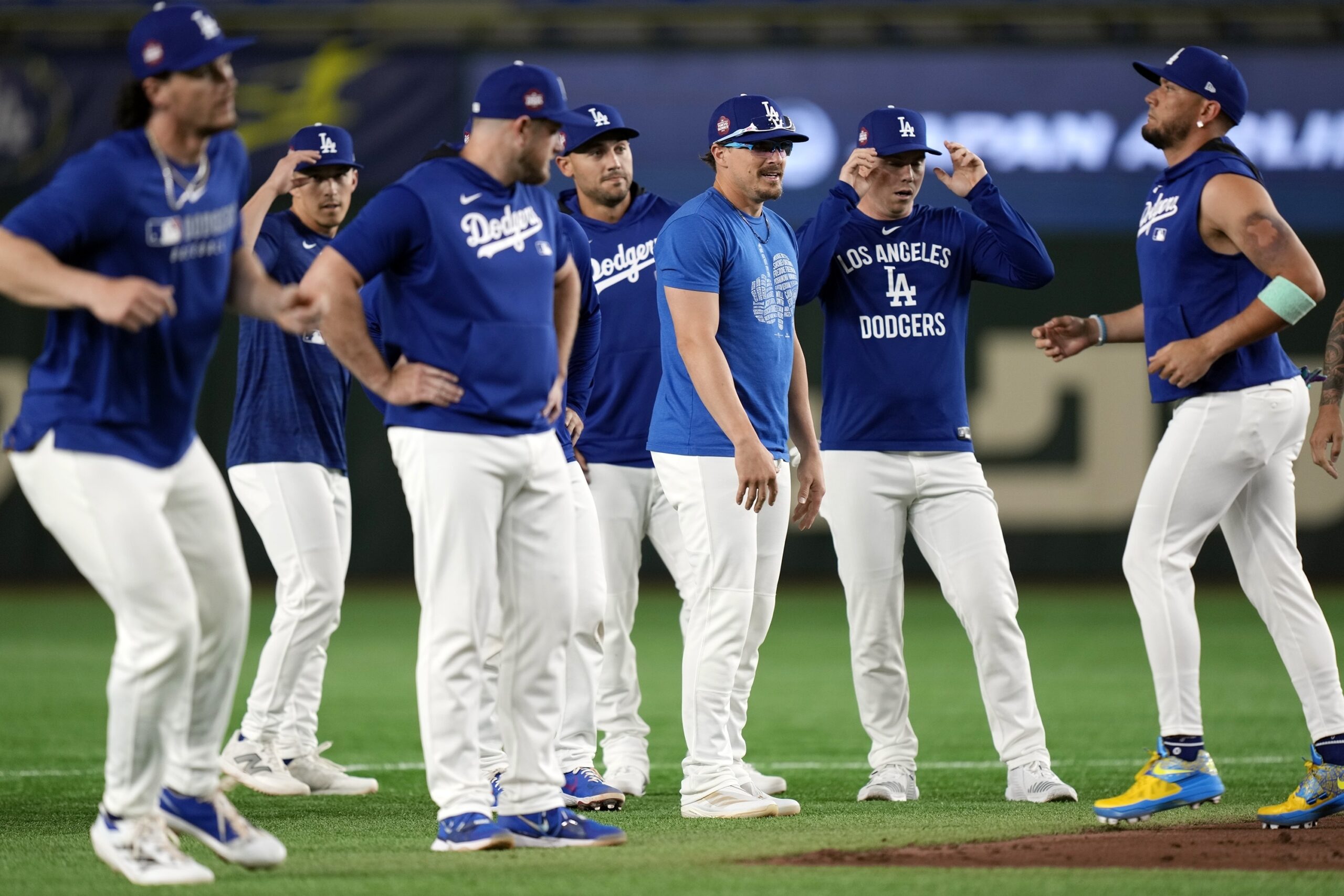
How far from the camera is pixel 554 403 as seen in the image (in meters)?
5.22

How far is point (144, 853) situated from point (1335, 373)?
14.5ft

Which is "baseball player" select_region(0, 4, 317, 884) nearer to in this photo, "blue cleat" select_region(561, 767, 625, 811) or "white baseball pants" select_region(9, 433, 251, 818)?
"white baseball pants" select_region(9, 433, 251, 818)

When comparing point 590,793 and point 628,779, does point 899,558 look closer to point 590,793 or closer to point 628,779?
point 628,779

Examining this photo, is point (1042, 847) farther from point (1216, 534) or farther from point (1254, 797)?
point (1216, 534)

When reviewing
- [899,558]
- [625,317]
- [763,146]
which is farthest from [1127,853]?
[625,317]

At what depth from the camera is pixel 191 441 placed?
4.71 meters

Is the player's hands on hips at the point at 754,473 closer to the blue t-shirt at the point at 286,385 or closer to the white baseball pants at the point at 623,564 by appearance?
the white baseball pants at the point at 623,564

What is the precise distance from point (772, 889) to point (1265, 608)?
2393 millimetres

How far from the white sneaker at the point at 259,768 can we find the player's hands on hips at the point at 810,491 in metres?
2.31

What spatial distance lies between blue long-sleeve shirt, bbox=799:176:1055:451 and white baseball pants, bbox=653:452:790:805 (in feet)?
2.23

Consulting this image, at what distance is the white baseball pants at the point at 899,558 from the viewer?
636 cm

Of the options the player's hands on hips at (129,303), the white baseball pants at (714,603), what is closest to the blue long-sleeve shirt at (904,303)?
the white baseball pants at (714,603)

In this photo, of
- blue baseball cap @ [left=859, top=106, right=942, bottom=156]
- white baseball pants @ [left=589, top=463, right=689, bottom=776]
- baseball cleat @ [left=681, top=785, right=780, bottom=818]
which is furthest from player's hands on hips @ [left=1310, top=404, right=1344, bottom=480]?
white baseball pants @ [left=589, top=463, right=689, bottom=776]

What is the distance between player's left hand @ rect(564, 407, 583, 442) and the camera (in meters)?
6.39
